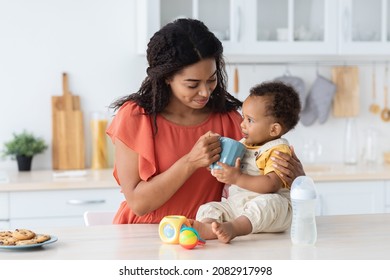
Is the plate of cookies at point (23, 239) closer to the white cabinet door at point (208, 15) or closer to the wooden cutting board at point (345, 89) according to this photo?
the white cabinet door at point (208, 15)

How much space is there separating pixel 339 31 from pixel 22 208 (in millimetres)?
1891

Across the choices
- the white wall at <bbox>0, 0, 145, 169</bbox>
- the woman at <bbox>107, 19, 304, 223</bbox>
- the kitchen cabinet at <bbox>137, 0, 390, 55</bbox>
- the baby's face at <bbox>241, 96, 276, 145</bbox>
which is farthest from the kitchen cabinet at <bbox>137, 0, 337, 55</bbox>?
the baby's face at <bbox>241, 96, 276, 145</bbox>

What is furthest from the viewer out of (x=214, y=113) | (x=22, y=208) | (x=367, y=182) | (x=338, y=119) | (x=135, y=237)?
(x=338, y=119)

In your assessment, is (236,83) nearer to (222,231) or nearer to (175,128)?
(175,128)

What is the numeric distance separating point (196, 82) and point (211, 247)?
546 mm

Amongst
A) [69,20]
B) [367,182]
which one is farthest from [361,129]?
[69,20]

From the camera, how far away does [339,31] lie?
412 centimetres

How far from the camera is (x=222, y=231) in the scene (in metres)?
1.97

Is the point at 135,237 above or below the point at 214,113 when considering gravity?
below

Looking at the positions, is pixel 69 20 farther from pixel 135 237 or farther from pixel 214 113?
pixel 135 237

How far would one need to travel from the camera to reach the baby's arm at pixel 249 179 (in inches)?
84.6

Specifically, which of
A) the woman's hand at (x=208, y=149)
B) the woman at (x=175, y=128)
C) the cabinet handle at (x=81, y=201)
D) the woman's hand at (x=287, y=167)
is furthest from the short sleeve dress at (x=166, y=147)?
the cabinet handle at (x=81, y=201)

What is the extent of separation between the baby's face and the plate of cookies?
2.14 feet

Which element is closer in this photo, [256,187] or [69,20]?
[256,187]
